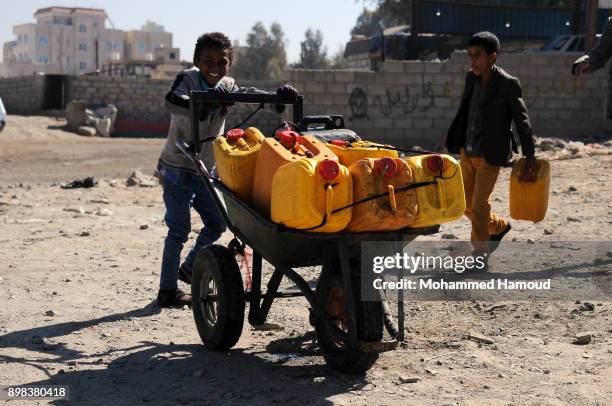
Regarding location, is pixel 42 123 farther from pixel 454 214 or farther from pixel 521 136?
pixel 454 214

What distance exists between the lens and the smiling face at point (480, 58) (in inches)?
251

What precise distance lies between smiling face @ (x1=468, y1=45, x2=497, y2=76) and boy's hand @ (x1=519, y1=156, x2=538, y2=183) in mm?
677

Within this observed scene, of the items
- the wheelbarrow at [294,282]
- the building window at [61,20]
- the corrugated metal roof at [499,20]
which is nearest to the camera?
the wheelbarrow at [294,282]

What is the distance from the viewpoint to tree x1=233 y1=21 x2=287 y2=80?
74.8 metres

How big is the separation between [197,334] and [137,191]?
23.8ft

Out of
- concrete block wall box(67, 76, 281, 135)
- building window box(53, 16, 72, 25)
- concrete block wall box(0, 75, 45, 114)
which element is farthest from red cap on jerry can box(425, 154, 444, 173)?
building window box(53, 16, 72, 25)

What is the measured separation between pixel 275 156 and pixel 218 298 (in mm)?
924

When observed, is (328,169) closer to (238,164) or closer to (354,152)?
(354,152)

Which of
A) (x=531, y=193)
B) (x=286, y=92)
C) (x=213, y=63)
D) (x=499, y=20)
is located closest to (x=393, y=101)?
(x=531, y=193)

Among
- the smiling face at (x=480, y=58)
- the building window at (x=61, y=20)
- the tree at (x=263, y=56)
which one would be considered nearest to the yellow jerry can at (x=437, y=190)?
the smiling face at (x=480, y=58)

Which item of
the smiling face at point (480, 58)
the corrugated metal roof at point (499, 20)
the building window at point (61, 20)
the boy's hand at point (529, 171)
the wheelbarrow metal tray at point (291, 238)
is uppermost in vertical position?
the building window at point (61, 20)

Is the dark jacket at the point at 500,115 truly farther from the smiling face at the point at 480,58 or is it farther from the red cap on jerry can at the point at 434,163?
the red cap on jerry can at the point at 434,163

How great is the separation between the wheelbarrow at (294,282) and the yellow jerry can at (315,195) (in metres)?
0.09

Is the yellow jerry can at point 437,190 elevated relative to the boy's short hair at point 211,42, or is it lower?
lower
